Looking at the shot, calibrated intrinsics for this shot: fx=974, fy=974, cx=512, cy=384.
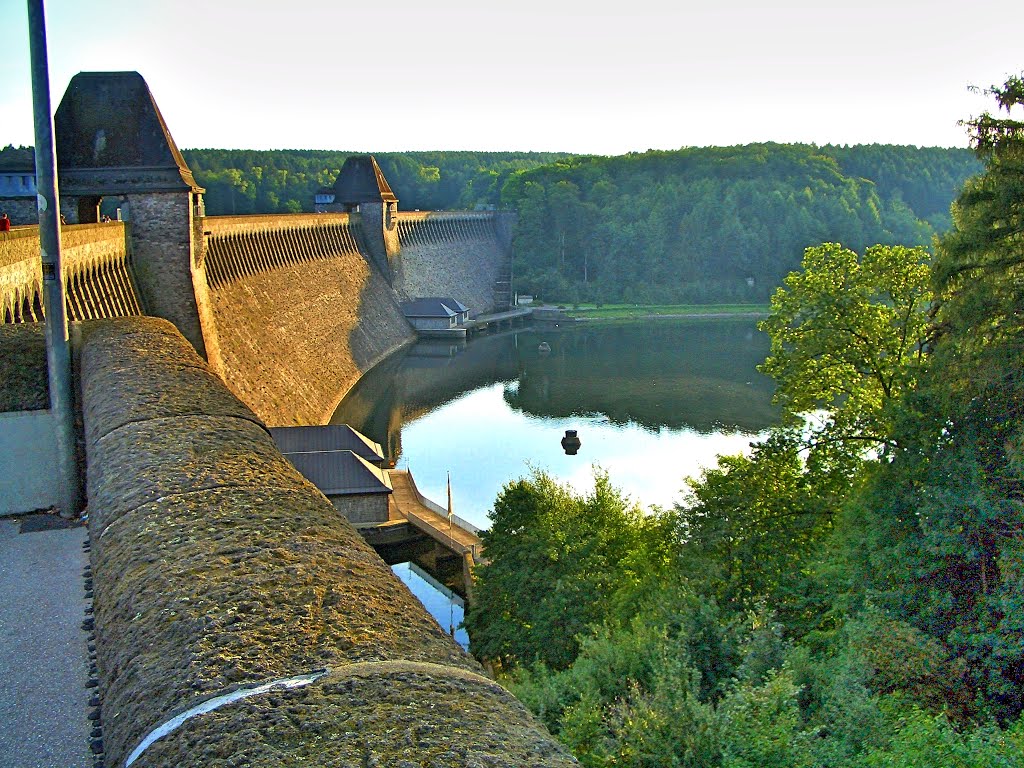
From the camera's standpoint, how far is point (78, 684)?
664 centimetres

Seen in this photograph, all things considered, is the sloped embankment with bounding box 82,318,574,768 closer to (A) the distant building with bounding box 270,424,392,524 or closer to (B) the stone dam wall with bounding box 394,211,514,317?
(A) the distant building with bounding box 270,424,392,524

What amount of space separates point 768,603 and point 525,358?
144ft

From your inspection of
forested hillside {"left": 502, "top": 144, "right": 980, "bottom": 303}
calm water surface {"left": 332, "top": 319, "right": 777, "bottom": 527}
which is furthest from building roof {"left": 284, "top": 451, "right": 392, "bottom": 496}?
forested hillside {"left": 502, "top": 144, "right": 980, "bottom": 303}

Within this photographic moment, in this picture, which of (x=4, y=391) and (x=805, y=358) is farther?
(x=805, y=358)

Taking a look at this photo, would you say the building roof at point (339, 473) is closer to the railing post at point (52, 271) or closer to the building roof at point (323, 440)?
the building roof at point (323, 440)

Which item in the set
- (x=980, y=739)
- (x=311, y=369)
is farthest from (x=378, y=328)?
(x=980, y=739)

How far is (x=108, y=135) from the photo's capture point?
73.0 feet

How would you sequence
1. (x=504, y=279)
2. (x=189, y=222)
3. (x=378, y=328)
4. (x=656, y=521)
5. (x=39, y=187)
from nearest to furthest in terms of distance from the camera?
(x=39, y=187) < (x=656, y=521) < (x=189, y=222) < (x=378, y=328) < (x=504, y=279)

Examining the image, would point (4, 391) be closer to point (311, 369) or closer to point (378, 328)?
point (311, 369)

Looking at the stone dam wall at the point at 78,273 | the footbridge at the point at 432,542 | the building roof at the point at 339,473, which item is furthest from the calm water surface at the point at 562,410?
the stone dam wall at the point at 78,273

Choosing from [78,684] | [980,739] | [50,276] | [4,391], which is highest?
[50,276]

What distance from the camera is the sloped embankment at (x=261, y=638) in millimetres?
3320

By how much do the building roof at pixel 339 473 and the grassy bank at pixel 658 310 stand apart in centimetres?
5307

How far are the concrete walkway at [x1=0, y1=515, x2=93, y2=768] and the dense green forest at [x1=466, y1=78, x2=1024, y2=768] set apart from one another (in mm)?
4683
